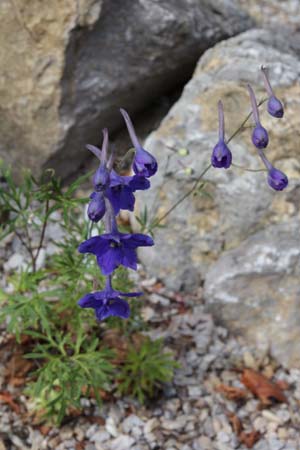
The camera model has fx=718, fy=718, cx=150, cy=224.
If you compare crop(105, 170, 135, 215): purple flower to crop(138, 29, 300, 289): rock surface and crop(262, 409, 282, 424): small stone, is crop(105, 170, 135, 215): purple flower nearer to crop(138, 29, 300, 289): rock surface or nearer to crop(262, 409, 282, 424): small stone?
crop(138, 29, 300, 289): rock surface

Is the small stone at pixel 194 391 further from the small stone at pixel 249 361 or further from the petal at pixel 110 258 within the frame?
the petal at pixel 110 258

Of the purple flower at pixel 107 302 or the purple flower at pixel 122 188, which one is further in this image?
the purple flower at pixel 107 302

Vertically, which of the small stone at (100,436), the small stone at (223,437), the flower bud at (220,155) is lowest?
the small stone at (223,437)

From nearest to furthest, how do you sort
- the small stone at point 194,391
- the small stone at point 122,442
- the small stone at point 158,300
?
the small stone at point 122,442 → the small stone at point 194,391 → the small stone at point 158,300

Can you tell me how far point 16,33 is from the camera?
4539 millimetres

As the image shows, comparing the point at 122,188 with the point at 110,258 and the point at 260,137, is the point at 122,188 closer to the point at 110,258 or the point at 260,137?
the point at 110,258

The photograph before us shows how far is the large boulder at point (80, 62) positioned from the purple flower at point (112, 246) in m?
2.27

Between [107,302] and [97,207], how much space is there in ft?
1.66

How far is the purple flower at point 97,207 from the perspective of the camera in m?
2.44

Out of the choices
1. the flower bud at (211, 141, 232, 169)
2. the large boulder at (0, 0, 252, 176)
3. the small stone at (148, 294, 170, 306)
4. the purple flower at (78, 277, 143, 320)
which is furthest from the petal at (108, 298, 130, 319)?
the large boulder at (0, 0, 252, 176)

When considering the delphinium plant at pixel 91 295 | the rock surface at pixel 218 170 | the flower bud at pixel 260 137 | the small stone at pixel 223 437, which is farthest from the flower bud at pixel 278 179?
the small stone at pixel 223 437

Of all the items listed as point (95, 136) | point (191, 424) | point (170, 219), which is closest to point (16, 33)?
point (95, 136)

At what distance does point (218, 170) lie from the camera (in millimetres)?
4191

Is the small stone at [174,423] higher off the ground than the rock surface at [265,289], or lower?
lower
